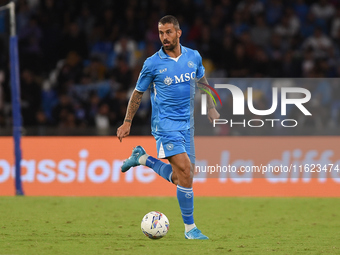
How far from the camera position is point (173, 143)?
6.45 m

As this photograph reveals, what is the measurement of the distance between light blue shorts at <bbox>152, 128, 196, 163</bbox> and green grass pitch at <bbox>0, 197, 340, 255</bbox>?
0.89 metres

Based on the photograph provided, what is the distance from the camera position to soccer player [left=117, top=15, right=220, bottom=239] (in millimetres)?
6465

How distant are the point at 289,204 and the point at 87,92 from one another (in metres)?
5.30

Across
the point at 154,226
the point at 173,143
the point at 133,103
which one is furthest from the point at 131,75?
the point at 154,226

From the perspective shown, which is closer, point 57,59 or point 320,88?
point 320,88

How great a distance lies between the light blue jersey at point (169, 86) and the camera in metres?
6.54

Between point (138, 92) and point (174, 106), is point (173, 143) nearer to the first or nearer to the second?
point (174, 106)

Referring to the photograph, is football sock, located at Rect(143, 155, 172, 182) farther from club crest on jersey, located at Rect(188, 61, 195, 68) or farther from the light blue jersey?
club crest on jersey, located at Rect(188, 61, 195, 68)

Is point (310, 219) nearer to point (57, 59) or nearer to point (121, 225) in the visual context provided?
point (121, 225)

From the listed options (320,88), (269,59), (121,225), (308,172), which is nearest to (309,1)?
(269,59)

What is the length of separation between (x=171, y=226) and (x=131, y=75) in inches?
243

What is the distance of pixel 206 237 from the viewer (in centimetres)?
655

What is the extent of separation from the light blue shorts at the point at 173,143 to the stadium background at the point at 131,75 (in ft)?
11.7

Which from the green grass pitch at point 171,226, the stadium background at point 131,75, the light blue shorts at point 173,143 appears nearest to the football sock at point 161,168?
the light blue shorts at point 173,143
